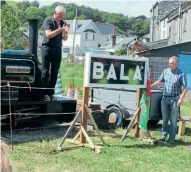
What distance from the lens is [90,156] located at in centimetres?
618

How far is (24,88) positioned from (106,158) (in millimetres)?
2578

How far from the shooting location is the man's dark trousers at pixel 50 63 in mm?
7785

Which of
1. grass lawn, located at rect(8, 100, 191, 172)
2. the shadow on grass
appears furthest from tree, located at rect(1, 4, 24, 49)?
grass lawn, located at rect(8, 100, 191, 172)

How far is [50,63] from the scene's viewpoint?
7.89 meters

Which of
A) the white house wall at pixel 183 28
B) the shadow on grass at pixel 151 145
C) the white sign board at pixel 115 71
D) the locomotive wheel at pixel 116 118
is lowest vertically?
the shadow on grass at pixel 151 145

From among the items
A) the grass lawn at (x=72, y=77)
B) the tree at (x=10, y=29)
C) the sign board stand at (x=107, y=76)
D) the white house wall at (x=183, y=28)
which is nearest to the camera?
the sign board stand at (x=107, y=76)

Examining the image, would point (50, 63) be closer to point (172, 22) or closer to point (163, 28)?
point (172, 22)

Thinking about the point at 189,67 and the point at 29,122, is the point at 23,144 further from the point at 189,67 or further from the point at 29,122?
the point at 189,67

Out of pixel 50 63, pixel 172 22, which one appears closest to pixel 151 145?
pixel 50 63

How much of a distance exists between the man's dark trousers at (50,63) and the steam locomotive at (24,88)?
0.47 feet

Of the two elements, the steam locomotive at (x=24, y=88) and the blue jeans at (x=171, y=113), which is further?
the blue jeans at (x=171, y=113)

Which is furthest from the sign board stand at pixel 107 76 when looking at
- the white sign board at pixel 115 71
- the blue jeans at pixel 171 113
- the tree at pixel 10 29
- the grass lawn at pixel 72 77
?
the tree at pixel 10 29

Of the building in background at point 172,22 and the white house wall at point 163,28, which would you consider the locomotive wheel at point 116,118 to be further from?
the white house wall at point 163,28

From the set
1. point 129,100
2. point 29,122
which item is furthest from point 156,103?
point 29,122
